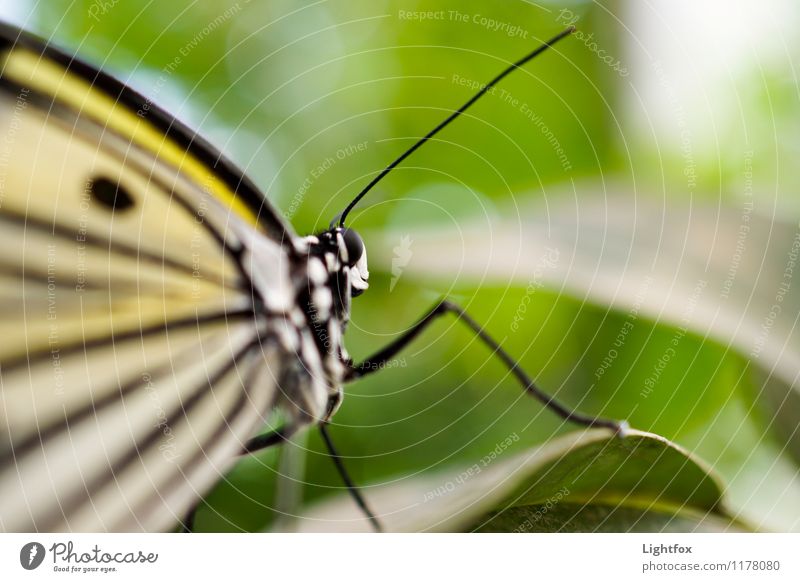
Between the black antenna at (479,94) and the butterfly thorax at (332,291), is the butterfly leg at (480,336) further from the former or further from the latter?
the black antenna at (479,94)

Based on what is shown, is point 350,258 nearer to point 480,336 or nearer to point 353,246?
→ point 353,246

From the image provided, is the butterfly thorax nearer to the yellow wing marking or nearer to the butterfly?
the butterfly

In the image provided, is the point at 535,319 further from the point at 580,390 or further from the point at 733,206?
the point at 733,206

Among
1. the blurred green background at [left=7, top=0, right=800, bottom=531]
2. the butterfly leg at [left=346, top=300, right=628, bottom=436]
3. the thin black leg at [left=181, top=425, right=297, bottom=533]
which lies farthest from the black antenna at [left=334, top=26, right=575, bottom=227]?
the thin black leg at [left=181, top=425, right=297, bottom=533]

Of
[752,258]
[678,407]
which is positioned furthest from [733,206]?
[678,407]

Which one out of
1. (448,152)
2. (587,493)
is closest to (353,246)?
(448,152)

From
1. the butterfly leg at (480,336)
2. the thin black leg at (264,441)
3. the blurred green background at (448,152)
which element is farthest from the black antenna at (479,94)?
the thin black leg at (264,441)
